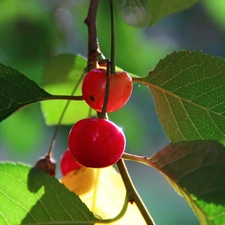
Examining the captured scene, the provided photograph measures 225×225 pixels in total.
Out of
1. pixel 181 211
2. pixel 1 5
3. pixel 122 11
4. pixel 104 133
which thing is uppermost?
pixel 1 5

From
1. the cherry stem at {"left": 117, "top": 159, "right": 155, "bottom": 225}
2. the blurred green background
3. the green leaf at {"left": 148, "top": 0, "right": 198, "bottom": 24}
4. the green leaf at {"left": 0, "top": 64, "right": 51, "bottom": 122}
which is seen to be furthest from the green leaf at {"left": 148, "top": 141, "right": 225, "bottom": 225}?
the blurred green background

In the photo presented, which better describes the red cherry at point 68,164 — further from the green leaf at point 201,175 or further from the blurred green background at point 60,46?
the blurred green background at point 60,46

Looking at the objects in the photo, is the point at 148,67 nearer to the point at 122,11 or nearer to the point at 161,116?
the point at 122,11

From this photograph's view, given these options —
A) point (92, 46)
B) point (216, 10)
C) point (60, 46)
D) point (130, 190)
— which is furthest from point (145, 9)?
point (216, 10)

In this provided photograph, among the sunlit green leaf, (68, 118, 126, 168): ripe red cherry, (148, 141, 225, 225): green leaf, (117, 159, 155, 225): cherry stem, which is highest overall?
the sunlit green leaf

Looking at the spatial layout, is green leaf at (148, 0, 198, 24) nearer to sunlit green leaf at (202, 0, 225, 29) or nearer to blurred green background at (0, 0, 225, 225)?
blurred green background at (0, 0, 225, 225)

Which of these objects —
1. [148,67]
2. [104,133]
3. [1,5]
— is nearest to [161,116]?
[104,133]
